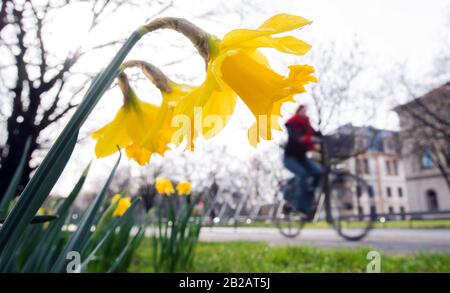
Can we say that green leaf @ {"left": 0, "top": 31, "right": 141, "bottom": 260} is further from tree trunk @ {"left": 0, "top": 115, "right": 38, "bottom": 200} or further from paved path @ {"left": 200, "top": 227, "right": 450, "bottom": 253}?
paved path @ {"left": 200, "top": 227, "right": 450, "bottom": 253}

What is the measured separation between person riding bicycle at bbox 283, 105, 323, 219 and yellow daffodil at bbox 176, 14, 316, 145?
3365 millimetres

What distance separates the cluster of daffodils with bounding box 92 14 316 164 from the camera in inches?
12.4

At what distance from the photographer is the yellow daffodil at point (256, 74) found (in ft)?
1.03

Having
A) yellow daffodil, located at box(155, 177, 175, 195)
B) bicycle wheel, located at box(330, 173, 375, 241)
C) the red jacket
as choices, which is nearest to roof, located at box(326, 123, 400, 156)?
bicycle wheel, located at box(330, 173, 375, 241)

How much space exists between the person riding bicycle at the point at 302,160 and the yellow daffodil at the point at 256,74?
3365mm

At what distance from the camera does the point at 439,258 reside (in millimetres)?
2148

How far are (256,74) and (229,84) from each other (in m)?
0.03

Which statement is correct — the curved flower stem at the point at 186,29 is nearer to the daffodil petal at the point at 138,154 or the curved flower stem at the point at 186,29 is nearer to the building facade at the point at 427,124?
the daffodil petal at the point at 138,154

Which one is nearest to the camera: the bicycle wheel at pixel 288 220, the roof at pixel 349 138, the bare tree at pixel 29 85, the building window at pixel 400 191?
the bare tree at pixel 29 85

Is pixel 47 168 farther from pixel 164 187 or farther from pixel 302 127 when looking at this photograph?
pixel 302 127

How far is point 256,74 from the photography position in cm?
33

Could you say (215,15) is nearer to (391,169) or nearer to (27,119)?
(27,119)

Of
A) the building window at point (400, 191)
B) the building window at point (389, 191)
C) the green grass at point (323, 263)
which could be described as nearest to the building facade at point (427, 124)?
the green grass at point (323, 263)

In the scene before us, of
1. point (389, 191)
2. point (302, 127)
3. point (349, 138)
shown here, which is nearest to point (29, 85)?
point (302, 127)
